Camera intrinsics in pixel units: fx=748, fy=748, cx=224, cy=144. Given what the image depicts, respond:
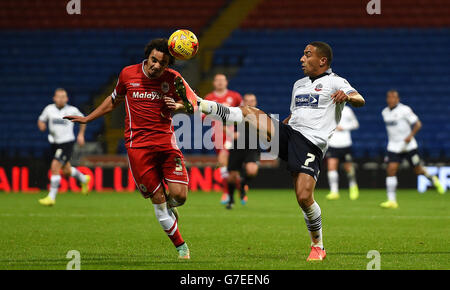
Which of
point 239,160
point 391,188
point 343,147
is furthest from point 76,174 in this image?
point 391,188

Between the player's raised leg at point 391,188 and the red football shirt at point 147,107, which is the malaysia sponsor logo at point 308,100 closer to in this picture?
the red football shirt at point 147,107

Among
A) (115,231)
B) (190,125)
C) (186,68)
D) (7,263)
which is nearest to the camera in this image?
(7,263)

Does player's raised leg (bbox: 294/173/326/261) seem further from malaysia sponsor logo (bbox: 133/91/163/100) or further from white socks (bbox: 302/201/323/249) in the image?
malaysia sponsor logo (bbox: 133/91/163/100)

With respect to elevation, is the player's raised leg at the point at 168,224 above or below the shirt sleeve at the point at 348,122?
below

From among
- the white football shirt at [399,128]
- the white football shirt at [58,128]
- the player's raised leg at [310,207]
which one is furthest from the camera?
the white football shirt at [399,128]

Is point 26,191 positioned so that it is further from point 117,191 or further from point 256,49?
point 256,49

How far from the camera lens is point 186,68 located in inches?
892

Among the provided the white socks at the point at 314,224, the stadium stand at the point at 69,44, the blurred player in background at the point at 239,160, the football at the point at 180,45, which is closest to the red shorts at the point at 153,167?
the football at the point at 180,45

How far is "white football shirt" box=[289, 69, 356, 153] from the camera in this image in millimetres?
6898

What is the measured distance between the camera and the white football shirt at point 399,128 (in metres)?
14.4

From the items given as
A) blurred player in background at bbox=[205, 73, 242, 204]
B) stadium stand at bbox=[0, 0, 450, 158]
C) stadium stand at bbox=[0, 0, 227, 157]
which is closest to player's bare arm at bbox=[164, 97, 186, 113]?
blurred player in background at bbox=[205, 73, 242, 204]

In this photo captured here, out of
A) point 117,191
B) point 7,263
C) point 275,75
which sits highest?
point 275,75
